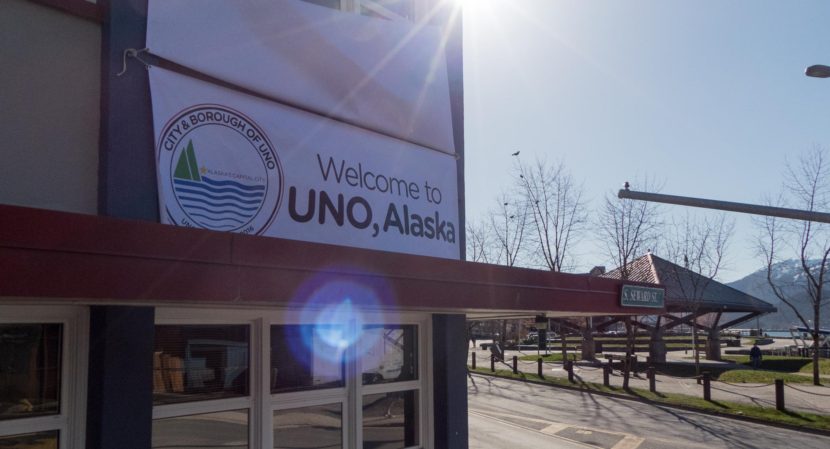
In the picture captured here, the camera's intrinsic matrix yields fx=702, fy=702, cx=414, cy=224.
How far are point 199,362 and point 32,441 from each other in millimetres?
1206

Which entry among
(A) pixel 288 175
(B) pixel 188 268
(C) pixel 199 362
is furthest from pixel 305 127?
(B) pixel 188 268

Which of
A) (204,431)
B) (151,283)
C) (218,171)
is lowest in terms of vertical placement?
(204,431)

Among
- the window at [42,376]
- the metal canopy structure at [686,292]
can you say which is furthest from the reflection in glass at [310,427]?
the metal canopy structure at [686,292]

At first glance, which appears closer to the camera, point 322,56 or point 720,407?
point 322,56

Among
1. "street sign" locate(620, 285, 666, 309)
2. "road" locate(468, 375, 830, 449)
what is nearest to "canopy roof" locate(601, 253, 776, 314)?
"road" locate(468, 375, 830, 449)

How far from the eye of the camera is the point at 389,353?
668cm

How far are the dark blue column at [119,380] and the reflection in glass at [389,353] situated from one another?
2335mm

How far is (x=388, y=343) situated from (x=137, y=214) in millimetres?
2889

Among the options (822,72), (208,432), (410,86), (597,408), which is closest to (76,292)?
(208,432)

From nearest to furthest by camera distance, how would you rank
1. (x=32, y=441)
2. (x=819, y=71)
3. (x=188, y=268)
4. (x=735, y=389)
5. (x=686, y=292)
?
(x=188, y=268) → (x=32, y=441) → (x=819, y=71) → (x=735, y=389) → (x=686, y=292)

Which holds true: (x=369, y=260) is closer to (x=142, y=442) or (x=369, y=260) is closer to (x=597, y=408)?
(x=142, y=442)

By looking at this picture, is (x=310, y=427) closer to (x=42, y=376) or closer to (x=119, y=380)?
(x=119, y=380)

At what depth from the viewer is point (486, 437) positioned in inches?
618

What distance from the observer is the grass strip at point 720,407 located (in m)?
17.5
